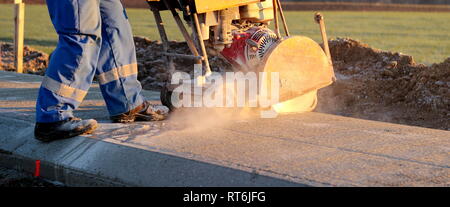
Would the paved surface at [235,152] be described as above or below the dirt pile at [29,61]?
below

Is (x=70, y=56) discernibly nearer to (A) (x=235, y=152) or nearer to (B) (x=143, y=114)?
(B) (x=143, y=114)

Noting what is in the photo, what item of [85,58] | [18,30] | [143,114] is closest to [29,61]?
[18,30]

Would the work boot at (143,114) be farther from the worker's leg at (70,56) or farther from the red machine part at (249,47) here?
the red machine part at (249,47)

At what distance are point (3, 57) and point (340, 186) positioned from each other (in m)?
8.10

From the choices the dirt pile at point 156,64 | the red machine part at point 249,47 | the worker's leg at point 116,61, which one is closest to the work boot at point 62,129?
the worker's leg at point 116,61

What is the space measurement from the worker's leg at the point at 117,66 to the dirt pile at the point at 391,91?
258 centimetres

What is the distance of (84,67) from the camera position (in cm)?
421

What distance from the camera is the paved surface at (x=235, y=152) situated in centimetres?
355

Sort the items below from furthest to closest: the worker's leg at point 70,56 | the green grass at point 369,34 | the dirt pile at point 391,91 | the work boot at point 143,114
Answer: the green grass at point 369,34, the dirt pile at point 391,91, the work boot at point 143,114, the worker's leg at point 70,56

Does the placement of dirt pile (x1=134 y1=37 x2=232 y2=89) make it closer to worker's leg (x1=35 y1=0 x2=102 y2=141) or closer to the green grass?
the green grass

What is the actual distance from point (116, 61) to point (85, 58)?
0.36 metres
